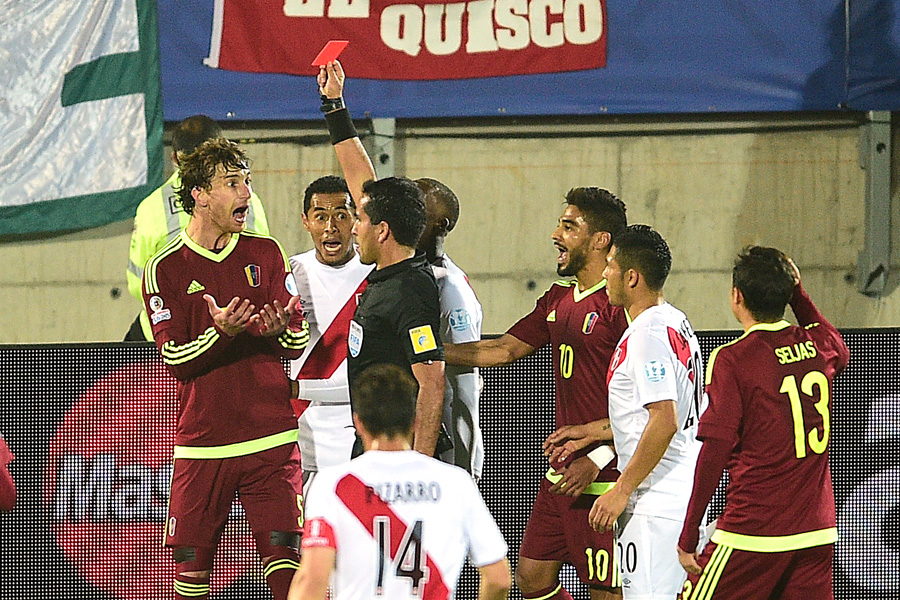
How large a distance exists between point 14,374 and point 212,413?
1.52m

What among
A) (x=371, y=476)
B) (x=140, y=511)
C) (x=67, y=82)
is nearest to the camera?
(x=371, y=476)

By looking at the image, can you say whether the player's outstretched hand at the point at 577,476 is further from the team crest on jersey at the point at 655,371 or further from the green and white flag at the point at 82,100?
the green and white flag at the point at 82,100

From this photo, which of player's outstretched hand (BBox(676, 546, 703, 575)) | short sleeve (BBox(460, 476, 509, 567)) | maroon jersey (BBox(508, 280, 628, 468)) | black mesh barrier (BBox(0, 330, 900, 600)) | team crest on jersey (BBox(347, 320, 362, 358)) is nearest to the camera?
short sleeve (BBox(460, 476, 509, 567))

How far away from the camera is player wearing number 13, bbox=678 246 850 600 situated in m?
4.95

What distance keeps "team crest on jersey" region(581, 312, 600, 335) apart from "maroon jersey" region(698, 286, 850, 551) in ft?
3.51

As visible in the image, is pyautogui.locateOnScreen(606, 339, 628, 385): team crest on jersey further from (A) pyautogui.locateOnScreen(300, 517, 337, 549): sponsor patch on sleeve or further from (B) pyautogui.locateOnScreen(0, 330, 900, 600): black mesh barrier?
(A) pyautogui.locateOnScreen(300, 517, 337, 549): sponsor patch on sleeve

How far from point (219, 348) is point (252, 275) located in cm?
39

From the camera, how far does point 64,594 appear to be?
6.76 meters

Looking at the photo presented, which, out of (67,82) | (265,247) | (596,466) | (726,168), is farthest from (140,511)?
(726,168)

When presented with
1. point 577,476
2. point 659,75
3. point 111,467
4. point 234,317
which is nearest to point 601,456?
point 577,476

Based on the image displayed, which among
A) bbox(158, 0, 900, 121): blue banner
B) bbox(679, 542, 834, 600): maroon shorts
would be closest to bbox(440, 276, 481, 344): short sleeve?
bbox(679, 542, 834, 600): maroon shorts

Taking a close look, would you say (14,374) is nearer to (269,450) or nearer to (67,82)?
(269,450)

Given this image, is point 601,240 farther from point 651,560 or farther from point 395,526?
point 395,526

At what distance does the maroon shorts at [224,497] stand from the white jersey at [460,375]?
2.72 ft
